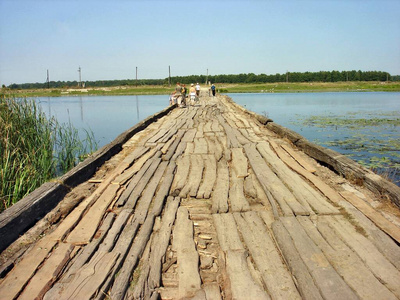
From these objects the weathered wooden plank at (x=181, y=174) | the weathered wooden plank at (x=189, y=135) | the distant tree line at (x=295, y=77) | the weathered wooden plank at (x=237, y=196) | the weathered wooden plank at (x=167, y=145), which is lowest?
the weathered wooden plank at (x=237, y=196)

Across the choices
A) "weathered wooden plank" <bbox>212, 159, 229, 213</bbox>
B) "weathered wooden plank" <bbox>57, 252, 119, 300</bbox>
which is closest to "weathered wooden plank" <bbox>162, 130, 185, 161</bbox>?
"weathered wooden plank" <bbox>212, 159, 229, 213</bbox>

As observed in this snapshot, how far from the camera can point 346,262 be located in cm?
269

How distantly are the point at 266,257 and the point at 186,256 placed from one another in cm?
66

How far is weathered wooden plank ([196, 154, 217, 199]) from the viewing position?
4319 millimetres

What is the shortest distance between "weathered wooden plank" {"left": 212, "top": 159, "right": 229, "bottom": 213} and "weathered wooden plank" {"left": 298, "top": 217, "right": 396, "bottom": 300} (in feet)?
2.89

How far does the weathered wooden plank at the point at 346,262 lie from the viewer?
7.66 feet

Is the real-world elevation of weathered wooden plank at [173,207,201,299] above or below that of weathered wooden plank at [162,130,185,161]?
below

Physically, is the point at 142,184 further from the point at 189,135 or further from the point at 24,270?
the point at 189,135

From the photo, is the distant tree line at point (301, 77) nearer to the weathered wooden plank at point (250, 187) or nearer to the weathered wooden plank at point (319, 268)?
the weathered wooden plank at point (250, 187)

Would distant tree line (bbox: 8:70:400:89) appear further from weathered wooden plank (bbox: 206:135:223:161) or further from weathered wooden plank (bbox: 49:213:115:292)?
weathered wooden plank (bbox: 49:213:115:292)

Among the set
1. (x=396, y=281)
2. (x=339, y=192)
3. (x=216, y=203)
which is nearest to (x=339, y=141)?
(x=339, y=192)

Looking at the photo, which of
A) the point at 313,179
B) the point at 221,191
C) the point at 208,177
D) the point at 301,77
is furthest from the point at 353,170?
the point at 301,77

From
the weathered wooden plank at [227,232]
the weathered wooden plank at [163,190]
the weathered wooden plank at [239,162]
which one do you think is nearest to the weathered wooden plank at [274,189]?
the weathered wooden plank at [239,162]

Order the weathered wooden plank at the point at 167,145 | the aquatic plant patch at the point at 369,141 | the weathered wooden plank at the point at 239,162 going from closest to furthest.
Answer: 1. the weathered wooden plank at the point at 239,162
2. the weathered wooden plank at the point at 167,145
3. the aquatic plant patch at the point at 369,141
